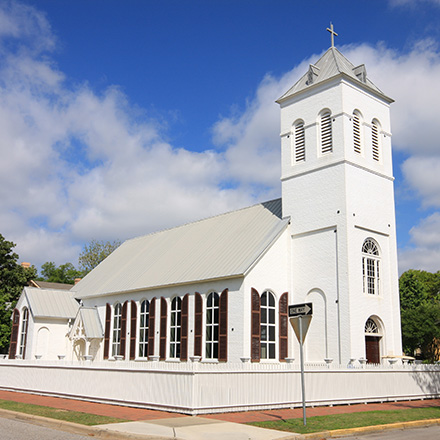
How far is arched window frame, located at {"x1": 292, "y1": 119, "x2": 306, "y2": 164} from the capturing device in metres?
30.6

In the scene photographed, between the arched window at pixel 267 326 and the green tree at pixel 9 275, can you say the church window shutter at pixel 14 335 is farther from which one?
the arched window at pixel 267 326

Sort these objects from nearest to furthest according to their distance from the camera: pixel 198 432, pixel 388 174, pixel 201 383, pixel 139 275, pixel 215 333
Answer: pixel 198 432 < pixel 201 383 < pixel 215 333 < pixel 388 174 < pixel 139 275

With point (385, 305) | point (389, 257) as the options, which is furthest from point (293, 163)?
point (385, 305)

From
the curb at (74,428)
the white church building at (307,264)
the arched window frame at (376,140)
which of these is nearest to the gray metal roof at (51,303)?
the white church building at (307,264)

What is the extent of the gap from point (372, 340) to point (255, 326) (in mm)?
6161

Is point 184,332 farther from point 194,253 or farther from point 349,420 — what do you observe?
point 349,420

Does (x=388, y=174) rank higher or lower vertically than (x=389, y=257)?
higher

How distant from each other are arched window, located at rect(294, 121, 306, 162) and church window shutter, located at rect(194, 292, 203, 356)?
9671mm

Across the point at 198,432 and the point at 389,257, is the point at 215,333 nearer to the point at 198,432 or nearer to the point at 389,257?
the point at 389,257

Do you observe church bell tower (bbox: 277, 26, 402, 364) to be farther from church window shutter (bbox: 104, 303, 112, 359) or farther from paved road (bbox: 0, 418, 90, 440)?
paved road (bbox: 0, 418, 90, 440)

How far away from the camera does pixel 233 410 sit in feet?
57.5

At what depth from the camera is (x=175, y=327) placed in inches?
1210

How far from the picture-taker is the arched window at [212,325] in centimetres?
2763

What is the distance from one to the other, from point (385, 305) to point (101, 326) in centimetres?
1954
